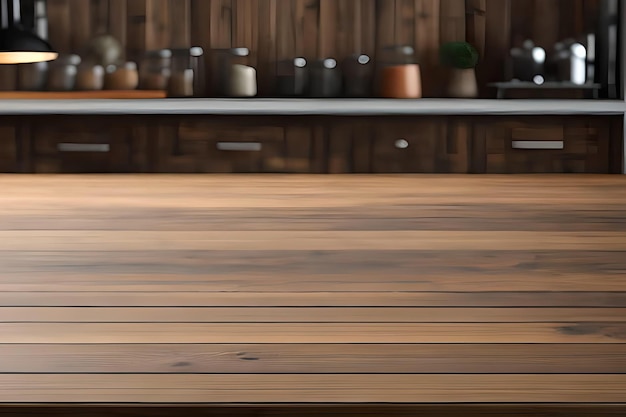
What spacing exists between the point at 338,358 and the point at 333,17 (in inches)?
100

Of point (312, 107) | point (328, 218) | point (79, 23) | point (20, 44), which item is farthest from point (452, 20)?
point (328, 218)

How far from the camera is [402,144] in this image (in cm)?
328

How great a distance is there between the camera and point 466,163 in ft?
10.8

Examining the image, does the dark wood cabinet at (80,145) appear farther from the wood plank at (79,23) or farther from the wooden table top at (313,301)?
the wooden table top at (313,301)

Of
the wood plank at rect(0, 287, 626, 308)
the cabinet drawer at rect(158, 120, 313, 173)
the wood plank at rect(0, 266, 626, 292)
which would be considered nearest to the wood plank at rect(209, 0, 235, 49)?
the cabinet drawer at rect(158, 120, 313, 173)

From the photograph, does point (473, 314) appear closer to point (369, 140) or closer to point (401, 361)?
point (401, 361)

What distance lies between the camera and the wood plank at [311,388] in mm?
827

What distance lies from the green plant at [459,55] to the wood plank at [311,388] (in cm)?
252

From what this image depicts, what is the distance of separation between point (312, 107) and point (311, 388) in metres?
2.41

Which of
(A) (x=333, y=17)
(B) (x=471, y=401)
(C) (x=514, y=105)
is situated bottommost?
(B) (x=471, y=401)

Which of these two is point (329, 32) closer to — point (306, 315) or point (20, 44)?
point (20, 44)

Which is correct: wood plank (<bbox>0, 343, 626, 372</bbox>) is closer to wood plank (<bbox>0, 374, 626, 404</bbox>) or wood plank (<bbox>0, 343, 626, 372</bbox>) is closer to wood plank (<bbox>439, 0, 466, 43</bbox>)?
wood plank (<bbox>0, 374, 626, 404</bbox>)

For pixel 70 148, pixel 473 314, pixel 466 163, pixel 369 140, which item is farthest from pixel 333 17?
pixel 473 314

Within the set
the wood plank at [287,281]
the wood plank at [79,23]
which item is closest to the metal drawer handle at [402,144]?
the wood plank at [79,23]
